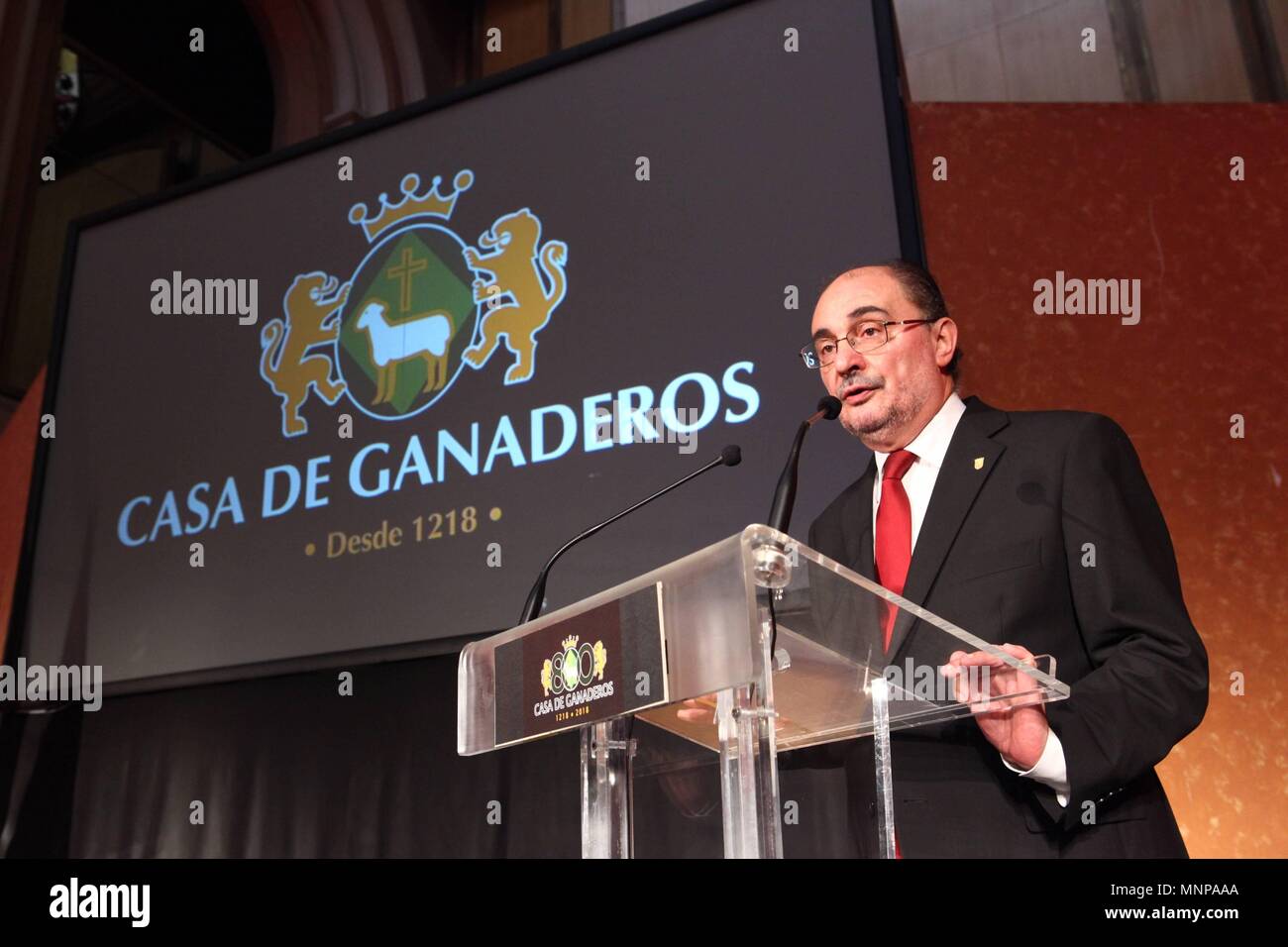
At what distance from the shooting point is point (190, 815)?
3.26 m

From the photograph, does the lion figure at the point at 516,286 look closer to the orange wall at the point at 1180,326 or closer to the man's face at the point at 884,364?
the orange wall at the point at 1180,326

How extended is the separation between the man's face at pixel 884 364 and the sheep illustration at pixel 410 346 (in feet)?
5.12

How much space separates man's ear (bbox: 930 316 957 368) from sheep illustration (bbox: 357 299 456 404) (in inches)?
64.5

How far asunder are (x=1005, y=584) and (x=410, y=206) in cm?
249

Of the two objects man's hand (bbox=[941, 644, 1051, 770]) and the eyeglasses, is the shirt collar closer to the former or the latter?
the eyeglasses

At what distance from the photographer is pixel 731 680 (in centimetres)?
110

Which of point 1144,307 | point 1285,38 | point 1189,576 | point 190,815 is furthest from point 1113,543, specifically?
point 1285,38

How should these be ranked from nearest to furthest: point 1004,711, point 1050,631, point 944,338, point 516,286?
point 1004,711 → point 1050,631 → point 944,338 → point 516,286

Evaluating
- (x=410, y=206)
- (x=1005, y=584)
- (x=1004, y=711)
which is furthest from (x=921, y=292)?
(x=410, y=206)

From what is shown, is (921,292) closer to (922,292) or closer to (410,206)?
(922,292)

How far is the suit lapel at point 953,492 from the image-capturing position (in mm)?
1645

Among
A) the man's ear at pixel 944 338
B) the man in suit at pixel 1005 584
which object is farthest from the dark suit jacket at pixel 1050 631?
the man's ear at pixel 944 338

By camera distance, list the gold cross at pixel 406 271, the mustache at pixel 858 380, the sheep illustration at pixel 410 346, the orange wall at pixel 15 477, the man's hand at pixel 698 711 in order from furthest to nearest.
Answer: the orange wall at pixel 15 477 < the gold cross at pixel 406 271 < the sheep illustration at pixel 410 346 < the mustache at pixel 858 380 < the man's hand at pixel 698 711

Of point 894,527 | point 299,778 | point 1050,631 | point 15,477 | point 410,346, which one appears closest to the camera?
point 1050,631
